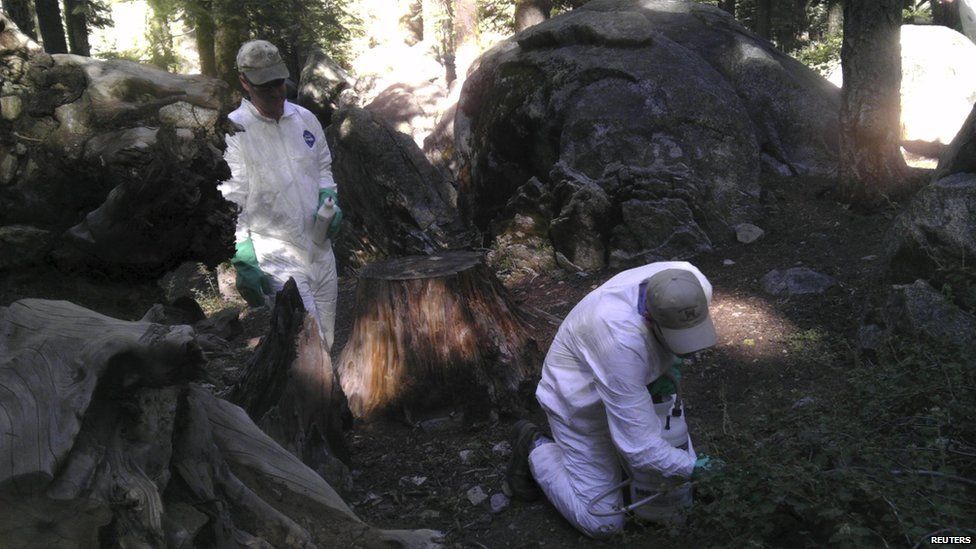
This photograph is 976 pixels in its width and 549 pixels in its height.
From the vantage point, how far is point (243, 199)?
5.21 meters

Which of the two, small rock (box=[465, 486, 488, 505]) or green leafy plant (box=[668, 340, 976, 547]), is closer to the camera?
green leafy plant (box=[668, 340, 976, 547])

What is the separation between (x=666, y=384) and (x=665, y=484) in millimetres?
479

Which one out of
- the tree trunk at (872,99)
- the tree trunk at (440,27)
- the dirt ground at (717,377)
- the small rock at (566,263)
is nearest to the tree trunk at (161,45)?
the tree trunk at (440,27)

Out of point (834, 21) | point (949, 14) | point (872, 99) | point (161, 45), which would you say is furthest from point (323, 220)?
point (834, 21)

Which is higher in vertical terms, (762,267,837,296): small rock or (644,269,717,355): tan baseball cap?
(644,269,717,355): tan baseball cap

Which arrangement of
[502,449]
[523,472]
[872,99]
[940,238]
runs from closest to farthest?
[523,472] → [940,238] → [502,449] → [872,99]

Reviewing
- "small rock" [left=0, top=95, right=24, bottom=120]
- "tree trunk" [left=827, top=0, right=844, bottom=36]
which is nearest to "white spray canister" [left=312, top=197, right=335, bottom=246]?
"small rock" [left=0, top=95, right=24, bottom=120]

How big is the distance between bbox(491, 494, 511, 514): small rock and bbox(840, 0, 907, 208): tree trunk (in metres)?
4.58

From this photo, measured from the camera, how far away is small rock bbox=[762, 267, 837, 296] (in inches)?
243

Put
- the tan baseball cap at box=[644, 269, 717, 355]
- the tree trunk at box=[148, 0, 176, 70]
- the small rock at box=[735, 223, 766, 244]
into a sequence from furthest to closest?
the tree trunk at box=[148, 0, 176, 70]
the small rock at box=[735, 223, 766, 244]
the tan baseball cap at box=[644, 269, 717, 355]

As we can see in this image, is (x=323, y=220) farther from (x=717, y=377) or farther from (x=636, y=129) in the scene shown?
(x=636, y=129)

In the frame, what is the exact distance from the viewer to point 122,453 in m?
2.54

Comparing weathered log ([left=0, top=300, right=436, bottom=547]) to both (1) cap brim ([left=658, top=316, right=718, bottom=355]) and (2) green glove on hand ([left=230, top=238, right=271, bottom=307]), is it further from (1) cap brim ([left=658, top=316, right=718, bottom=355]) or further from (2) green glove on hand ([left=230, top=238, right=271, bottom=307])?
(2) green glove on hand ([left=230, top=238, right=271, bottom=307])

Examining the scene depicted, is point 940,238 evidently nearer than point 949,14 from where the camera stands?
Yes
